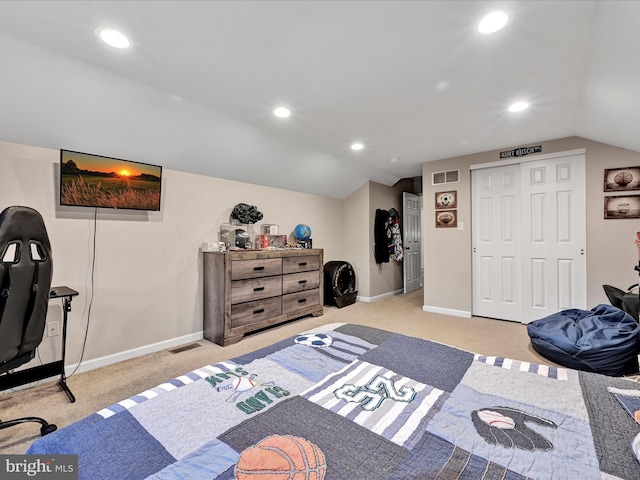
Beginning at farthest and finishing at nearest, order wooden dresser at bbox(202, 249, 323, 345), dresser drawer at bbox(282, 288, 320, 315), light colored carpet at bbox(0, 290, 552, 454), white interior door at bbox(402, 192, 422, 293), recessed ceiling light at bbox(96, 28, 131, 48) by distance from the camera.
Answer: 1. white interior door at bbox(402, 192, 422, 293)
2. dresser drawer at bbox(282, 288, 320, 315)
3. wooden dresser at bbox(202, 249, 323, 345)
4. light colored carpet at bbox(0, 290, 552, 454)
5. recessed ceiling light at bbox(96, 28, 131, 48)

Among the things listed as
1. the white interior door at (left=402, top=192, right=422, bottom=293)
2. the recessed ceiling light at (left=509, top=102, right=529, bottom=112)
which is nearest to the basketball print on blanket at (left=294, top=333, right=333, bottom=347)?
the recessed ceiling light at (left=509, top=102, right=529, bottom=112)

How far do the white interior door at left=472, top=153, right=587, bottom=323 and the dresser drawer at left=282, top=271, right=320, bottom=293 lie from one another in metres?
2.42

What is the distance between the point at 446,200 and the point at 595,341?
2543 mm

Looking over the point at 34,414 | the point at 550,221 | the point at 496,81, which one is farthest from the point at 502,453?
the point at 550,221

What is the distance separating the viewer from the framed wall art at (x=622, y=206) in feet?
10.7

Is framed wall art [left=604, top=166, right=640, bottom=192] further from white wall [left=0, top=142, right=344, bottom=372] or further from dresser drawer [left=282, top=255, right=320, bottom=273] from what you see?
white wall [left=0, top=142, right=344, bottom=372]

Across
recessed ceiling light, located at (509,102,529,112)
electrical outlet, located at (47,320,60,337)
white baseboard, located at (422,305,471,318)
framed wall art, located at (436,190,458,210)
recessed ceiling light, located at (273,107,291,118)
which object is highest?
recessed ceiling light, located at (509,102,529,112)

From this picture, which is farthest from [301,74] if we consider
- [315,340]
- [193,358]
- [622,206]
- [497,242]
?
[622,206]

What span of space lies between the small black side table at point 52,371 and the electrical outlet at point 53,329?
0.11m

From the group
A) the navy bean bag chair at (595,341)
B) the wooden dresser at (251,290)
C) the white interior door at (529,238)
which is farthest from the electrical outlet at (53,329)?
the white interior door at (529,238)

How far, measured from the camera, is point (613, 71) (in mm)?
2014

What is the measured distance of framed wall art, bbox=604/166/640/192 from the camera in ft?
10.7

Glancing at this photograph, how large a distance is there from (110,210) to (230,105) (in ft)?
5.06

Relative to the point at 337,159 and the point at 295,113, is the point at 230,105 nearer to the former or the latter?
the point at 295,113
